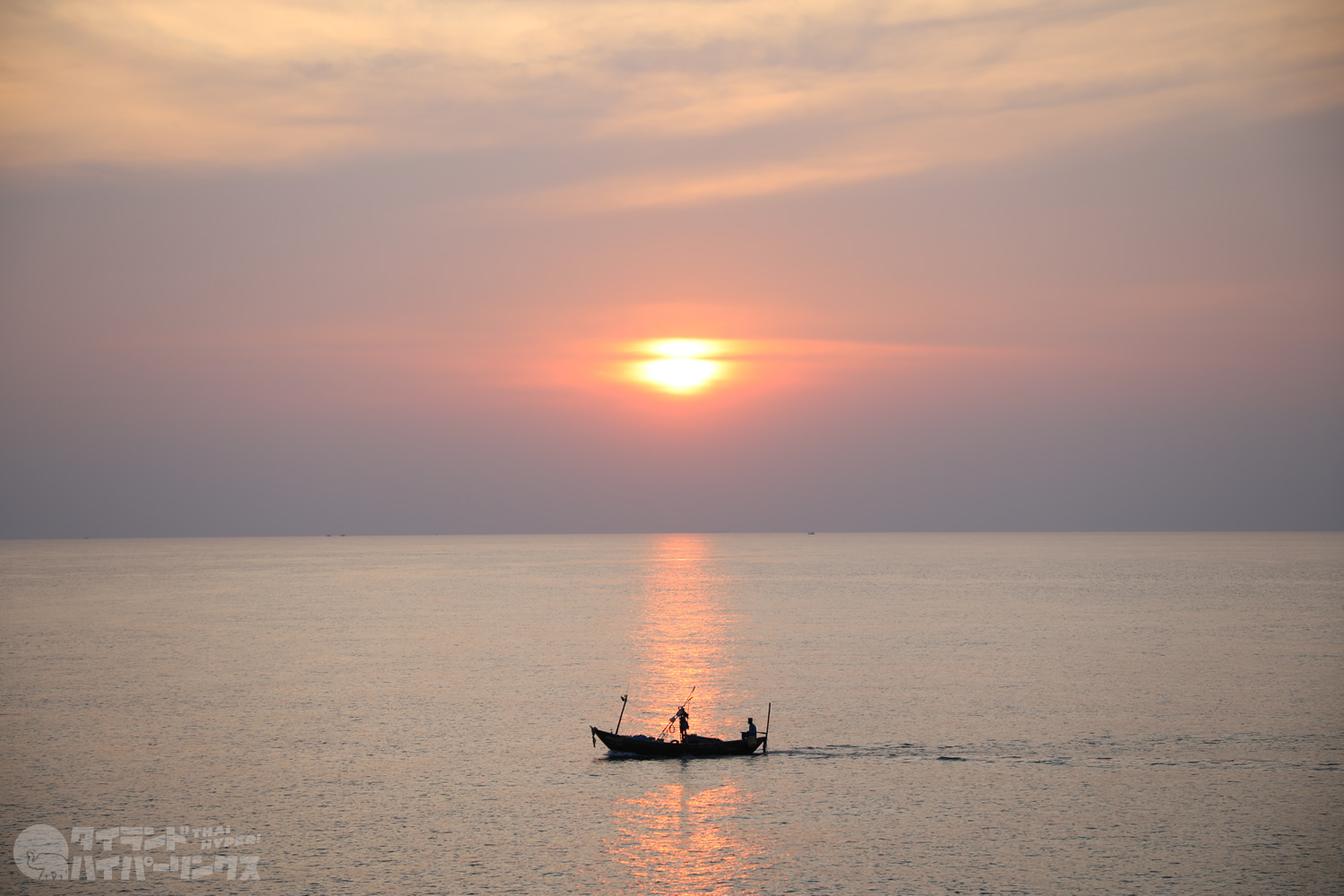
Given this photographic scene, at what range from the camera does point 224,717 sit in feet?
255

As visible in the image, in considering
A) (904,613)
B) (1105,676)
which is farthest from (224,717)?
(904,613)

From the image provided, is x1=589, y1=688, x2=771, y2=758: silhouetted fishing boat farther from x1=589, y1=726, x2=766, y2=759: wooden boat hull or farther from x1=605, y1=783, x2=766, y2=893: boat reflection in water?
x1=605, y1=783, x2=766, y2=893: boat reflection in water

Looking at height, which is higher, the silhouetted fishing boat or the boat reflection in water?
the silhouetted fishing boat

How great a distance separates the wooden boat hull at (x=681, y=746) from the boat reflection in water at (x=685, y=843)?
231 inches

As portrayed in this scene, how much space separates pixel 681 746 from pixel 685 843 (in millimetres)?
16125

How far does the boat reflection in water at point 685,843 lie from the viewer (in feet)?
146

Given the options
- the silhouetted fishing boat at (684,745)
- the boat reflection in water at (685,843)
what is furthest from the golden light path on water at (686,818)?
the silhouetted fishing boat at (684,745)

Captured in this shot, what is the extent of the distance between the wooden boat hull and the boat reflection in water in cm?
585

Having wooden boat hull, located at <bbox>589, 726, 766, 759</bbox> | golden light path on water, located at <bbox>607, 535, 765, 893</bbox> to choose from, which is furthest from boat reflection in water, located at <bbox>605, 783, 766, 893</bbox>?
wooden boat hull, located at <bbox>589, 726, 766, 759</bbox>

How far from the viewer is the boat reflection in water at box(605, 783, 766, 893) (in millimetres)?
44469

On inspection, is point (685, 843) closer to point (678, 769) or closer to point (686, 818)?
point (686, 818)

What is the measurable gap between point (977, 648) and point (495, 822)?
7721cm

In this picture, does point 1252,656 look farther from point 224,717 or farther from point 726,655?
point 224,717

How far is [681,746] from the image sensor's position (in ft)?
215
